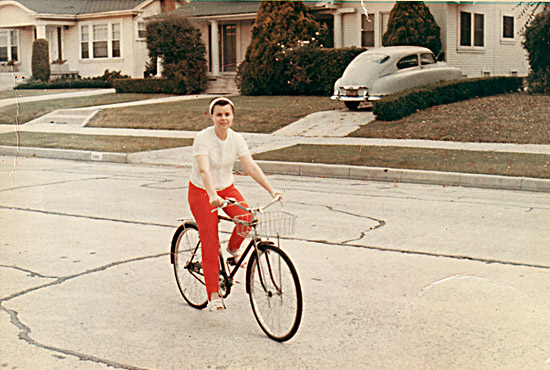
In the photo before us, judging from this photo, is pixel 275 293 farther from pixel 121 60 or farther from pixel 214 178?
pixel 121 60

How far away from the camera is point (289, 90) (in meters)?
28.4

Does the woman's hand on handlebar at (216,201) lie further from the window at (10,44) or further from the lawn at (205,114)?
the window at (10,44)

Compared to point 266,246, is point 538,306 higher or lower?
lower

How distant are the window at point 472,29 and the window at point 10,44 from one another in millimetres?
25576

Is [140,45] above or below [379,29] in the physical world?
above

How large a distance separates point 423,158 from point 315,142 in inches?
150

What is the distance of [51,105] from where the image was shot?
89.3ft

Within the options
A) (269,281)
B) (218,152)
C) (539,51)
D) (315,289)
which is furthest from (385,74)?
(269,281)

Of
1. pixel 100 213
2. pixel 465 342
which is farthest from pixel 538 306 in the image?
pixel 100 213

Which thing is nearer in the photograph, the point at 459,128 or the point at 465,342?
the point at 465,342

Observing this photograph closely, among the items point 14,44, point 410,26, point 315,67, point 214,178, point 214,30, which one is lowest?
point 214,178

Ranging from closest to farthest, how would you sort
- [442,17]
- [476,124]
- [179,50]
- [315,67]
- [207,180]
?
[207,180]
[476,124]
[315,67]
[442,17]
[179,50]

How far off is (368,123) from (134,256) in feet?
43.6

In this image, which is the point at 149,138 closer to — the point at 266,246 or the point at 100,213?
the point at 100,213
